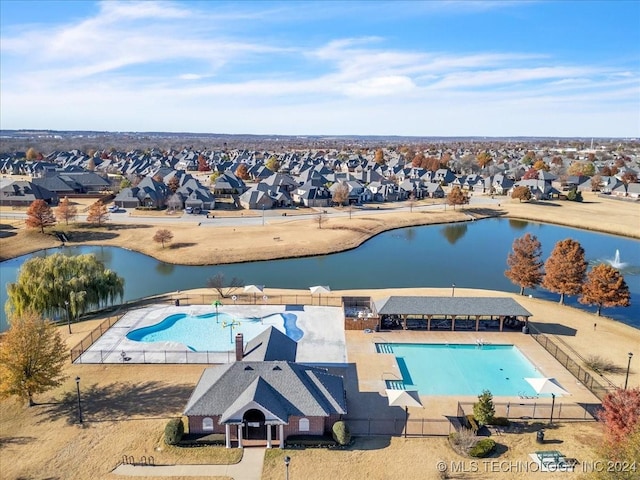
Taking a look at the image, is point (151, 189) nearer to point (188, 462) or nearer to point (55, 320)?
point (55, 320)

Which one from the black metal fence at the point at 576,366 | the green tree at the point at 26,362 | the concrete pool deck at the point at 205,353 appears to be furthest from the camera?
the concrete pool deck at the point at 205,353

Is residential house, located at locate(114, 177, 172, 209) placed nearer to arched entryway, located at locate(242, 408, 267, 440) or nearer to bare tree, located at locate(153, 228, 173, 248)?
bare tree, located at locate(153, 228, 173, 248)

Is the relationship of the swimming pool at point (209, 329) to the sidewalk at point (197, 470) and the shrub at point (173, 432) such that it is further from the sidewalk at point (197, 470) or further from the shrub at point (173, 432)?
the sidewalk at point (197, 470)

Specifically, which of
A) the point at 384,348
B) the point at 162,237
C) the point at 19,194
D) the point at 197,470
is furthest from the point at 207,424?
the point at 19,194

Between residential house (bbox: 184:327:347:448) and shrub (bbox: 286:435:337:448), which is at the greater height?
residential house (bbox: 184:327:347:448)

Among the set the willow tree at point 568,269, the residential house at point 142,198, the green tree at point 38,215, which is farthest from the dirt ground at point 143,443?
the residential house at point 142,198

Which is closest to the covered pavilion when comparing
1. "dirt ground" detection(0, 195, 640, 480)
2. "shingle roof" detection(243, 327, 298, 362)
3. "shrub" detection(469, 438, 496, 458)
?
"dirt ground" detection(0, 195, 640, 480)

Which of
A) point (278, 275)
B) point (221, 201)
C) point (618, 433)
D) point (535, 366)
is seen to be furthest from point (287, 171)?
point (618, 433)
